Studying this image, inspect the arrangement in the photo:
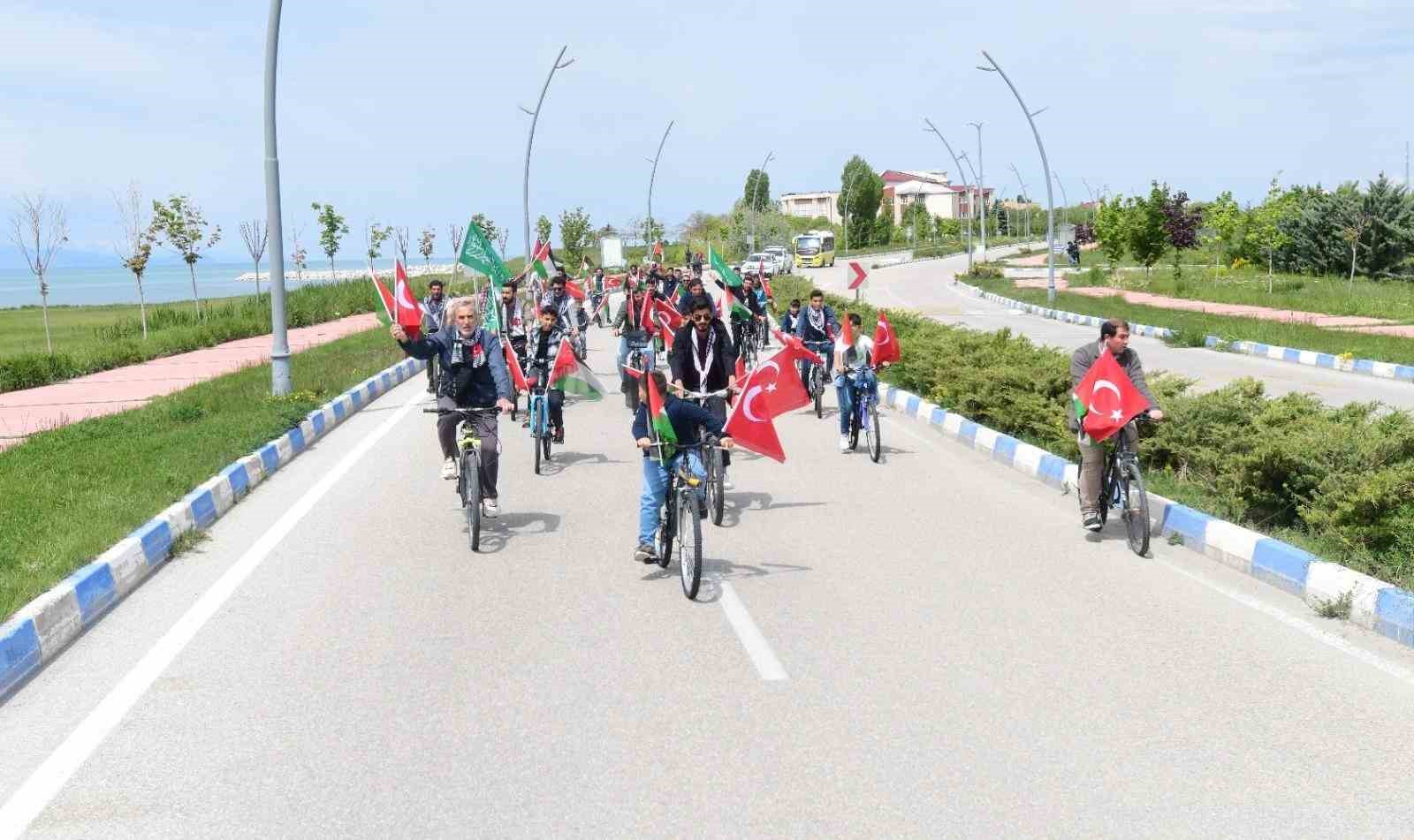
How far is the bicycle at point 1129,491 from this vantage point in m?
8.72

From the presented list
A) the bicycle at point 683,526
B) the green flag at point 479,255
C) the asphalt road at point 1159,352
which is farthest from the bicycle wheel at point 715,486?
the green flag at point 479,255

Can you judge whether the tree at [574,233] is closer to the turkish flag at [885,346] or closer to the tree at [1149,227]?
the tree at [1149,227]

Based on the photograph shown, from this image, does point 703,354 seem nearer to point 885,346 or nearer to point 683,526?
point 683,526

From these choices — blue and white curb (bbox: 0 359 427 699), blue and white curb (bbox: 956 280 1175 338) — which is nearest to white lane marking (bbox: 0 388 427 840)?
blue and white curb (bbox: 0 359 427 699)

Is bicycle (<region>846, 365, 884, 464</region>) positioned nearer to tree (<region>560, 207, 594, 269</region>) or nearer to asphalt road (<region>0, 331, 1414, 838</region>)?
asphalt road (<region>0, 331, 1414, 838</region>)

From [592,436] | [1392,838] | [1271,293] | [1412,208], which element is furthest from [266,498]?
[1412,208]

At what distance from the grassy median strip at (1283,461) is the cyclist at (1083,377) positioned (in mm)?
907

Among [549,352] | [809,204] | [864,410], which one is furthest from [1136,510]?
[809,204]

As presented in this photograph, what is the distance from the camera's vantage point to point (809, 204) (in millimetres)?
191625

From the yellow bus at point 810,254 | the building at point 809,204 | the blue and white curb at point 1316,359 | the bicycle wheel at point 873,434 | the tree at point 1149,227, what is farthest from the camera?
the building at point 809,204

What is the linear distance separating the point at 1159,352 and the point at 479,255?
49.3 ft

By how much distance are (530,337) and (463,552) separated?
4.76m

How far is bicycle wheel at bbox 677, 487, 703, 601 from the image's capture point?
7.41m

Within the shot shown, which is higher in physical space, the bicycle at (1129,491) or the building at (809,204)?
the building at (809,204)
